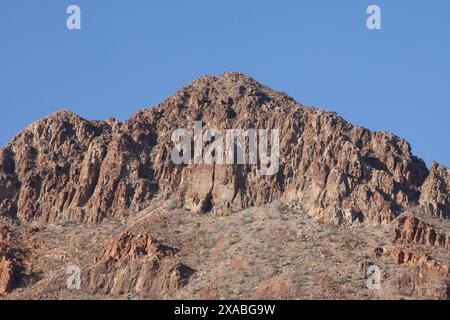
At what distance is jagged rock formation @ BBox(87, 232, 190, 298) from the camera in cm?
17375

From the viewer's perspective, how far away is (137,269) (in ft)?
578

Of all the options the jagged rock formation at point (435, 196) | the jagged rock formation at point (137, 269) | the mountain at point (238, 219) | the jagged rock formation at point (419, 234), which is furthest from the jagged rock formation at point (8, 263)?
the jagged rock formation at point (435, 196)

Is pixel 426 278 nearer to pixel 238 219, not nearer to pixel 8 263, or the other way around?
pixel 238 219

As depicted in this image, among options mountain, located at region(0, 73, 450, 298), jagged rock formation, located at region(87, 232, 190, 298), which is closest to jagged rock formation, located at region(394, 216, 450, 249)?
mountain, located at region(0, 73, 450, 298)

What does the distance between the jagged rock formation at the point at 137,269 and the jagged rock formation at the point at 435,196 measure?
112ft

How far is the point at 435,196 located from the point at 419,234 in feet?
54.2

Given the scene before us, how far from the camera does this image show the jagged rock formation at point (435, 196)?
191 m

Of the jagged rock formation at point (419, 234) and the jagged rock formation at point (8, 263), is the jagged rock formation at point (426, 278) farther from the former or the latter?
the jagged rock formation at point (8, 263)

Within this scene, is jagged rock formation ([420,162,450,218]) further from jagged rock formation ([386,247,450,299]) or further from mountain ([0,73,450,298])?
jagged rock formation ([386,247,450,299])

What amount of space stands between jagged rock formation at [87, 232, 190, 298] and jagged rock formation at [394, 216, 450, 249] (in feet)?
84.2

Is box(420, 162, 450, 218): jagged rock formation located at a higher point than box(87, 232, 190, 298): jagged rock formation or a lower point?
higher

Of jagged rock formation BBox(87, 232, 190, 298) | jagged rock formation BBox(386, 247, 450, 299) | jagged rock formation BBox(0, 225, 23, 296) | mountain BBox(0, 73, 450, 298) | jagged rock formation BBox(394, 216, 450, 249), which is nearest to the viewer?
jagged rock formation BBox(386, 247, 450, 299)
